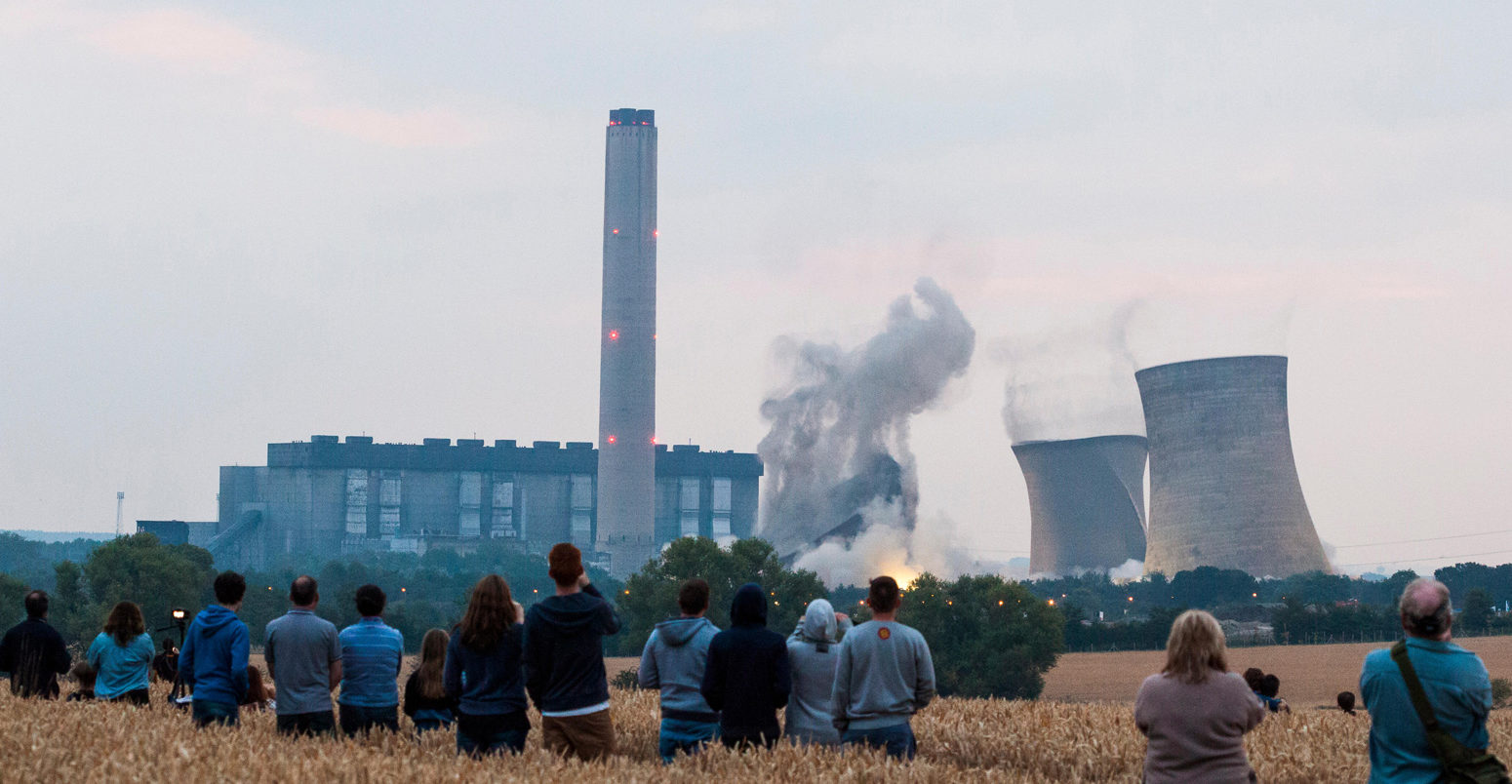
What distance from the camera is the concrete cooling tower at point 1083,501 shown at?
115m

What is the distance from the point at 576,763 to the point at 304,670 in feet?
9.49

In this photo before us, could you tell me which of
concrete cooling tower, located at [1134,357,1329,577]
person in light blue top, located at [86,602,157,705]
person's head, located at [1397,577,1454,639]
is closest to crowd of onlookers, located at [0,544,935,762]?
person in light blue top, located at [86,602,157,705]

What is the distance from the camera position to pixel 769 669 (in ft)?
31.5

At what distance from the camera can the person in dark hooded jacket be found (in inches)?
375

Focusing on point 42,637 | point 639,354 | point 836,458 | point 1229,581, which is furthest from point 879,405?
point 42,637

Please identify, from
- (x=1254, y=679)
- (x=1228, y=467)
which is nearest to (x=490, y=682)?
(x=1254, y=679)

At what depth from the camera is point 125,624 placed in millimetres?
12453

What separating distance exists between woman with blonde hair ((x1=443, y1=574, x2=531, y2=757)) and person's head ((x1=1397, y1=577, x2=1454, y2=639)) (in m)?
5.07

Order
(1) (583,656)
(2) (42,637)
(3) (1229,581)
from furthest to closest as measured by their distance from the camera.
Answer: (3) (1229,581)
(2) (42,637)
(1) (583,656)

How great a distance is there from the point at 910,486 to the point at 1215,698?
412 feet

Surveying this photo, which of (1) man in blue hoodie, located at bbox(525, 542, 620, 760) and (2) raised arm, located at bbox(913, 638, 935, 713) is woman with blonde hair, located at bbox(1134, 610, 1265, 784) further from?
(1) man in blue hoodie, located at bbox(525, 542, 620, 760)

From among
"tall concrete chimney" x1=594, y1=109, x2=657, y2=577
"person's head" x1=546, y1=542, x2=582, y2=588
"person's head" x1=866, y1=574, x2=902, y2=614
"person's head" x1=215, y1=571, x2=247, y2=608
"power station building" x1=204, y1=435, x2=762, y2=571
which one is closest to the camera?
"person's head" x1=866, y1=574, x2=902, y2=614

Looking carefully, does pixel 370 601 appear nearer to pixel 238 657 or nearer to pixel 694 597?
pixel 238 657

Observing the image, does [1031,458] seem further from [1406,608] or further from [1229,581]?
[1406,608]
